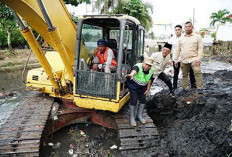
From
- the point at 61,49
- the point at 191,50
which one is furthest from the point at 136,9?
the point at 61,49

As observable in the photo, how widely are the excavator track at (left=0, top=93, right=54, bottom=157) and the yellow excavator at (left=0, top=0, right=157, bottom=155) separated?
48 centimetres

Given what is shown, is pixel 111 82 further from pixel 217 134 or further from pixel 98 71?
pixel 217 134

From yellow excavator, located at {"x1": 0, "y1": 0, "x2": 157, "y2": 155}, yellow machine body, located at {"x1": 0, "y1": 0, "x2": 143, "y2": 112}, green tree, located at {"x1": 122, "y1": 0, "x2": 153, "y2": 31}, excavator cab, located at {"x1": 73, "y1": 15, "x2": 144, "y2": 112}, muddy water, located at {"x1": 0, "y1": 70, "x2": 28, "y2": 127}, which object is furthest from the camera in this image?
green tree, located at {"x1": 122, "y1": 0, "x2": 153, "y2": 31}

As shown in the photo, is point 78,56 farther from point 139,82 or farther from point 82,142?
point 82,142

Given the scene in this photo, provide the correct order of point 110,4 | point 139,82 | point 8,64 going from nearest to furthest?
point 139,82, point 8,64, point 110,4

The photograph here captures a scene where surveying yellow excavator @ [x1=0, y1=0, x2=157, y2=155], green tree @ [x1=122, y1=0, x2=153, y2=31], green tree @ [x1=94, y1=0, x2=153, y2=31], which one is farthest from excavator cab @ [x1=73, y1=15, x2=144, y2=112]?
green tree @ [x1=122, y1=0, x2=153, y2=31]

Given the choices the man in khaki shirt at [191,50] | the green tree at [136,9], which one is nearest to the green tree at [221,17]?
the green tree at [136,9]

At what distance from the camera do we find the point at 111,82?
3531 millimetres

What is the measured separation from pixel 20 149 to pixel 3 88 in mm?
6175

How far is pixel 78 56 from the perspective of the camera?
376cm

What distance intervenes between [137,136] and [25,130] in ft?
6.68

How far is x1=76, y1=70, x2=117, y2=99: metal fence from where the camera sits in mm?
3523

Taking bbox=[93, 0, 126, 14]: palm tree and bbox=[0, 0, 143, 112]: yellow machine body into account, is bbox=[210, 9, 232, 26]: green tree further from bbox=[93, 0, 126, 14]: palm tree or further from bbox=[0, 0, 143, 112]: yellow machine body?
bbox=[0, 0, 143, 112]: yellow machine body

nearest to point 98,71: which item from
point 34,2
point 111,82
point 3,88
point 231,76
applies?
point 111,82
